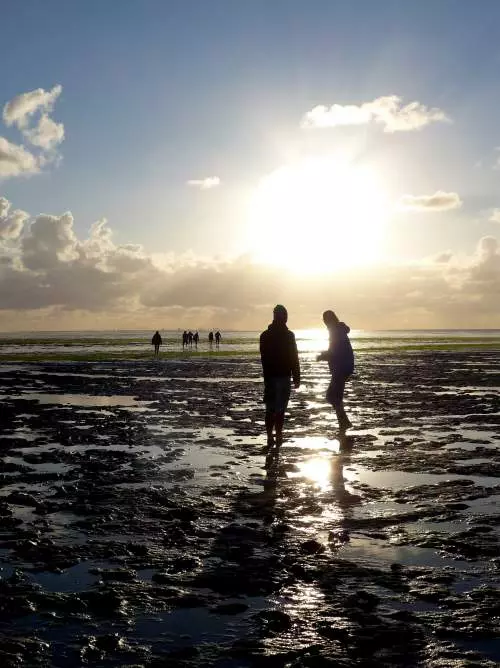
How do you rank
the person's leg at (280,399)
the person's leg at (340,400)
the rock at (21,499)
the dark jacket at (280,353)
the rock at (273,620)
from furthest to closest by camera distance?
1. the person's leg at (340,400)
2. the dark jacket at (280,353)
3. the person's leg at (280,399)
4. the rock at (21,499)
5. the rock at (273,620)

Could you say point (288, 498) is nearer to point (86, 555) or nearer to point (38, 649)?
point (86, 555)

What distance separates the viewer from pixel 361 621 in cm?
578

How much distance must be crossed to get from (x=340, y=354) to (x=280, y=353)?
3.02 meters

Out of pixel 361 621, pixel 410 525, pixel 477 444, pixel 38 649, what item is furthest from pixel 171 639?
pixel 477 444

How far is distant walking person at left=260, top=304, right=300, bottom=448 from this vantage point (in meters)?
14.5

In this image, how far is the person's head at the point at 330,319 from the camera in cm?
1720

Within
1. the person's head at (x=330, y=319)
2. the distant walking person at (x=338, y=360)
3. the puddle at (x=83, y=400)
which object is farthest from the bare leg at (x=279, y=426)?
the puddle at (x=83, y=400)

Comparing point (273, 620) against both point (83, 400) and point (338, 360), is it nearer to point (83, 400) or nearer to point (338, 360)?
point (338, 360)

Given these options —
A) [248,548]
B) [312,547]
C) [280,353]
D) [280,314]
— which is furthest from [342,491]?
[280,314]

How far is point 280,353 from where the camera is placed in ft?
48.0

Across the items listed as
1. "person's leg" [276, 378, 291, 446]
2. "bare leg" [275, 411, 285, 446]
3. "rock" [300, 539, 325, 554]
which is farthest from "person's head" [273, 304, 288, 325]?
"rock" [300, 539, 325, 554]

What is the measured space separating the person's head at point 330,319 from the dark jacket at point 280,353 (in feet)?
9.14

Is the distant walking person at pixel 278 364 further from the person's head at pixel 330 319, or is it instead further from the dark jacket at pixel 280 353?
the person's head at pixel 330 319

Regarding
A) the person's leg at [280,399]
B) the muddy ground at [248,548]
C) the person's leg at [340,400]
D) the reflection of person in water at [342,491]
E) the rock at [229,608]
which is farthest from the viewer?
the person's leg at [340,400]
